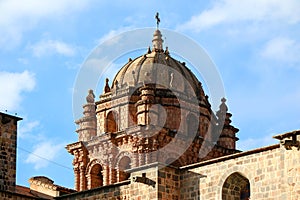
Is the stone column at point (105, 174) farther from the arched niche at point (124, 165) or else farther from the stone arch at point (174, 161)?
the stone arch at point (174, 161)

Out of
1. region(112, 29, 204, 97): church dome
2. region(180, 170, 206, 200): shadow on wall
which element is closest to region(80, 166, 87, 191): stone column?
region(112, 29, 204, 97): church dome

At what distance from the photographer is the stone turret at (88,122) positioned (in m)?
53.9

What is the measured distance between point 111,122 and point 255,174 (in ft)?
60.8

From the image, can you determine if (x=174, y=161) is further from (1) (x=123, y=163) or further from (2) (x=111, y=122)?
(2) (x=111, y=122)

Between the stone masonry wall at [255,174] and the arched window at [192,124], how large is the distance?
48.8 ft

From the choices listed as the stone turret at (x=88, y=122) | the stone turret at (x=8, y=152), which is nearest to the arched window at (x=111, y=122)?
the stone turret at (x=88, y=122)

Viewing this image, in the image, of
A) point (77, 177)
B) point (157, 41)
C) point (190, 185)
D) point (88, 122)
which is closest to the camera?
point (190, 185)

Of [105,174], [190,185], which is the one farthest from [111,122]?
[190,185]

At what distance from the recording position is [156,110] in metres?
51.7

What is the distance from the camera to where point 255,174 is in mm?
35719

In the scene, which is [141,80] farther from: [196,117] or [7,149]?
[7,149]

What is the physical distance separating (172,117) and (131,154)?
2940 millimetres

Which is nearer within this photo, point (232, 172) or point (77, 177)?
point (232, 172)

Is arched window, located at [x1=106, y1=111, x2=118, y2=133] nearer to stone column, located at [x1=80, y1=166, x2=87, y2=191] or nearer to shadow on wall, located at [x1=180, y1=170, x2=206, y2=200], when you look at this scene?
stone column, located at [x1=80, y1=166, x2=87, y2=191]
